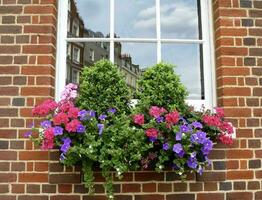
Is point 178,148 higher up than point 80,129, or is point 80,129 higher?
point 80,129

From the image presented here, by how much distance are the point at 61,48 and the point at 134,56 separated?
1.99 ft

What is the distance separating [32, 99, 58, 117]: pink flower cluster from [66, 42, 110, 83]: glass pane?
1.68 feet

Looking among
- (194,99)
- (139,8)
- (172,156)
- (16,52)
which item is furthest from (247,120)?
(16,52)

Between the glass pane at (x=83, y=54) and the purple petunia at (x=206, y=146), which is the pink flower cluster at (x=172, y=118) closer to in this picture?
the purple petunia at (x=206, y=146)

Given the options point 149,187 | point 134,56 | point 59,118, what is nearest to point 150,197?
point 149,187

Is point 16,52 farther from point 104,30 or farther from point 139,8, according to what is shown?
point 139,8

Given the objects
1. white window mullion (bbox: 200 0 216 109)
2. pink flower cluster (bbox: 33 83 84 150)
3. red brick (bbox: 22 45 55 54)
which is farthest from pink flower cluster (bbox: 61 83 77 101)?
white window mullion (bbox: 200 0 216 109)

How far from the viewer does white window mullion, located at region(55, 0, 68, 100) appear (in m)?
3.39

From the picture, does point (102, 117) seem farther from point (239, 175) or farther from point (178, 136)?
point (239, 175)

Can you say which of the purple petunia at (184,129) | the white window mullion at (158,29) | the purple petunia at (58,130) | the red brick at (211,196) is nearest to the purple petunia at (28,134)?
the purple petunia at (58,130)

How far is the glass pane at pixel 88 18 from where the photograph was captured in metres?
3.54

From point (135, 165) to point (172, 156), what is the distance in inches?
10.7

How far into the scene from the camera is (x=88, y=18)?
3594mm

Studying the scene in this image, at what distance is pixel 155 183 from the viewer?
316 cm
